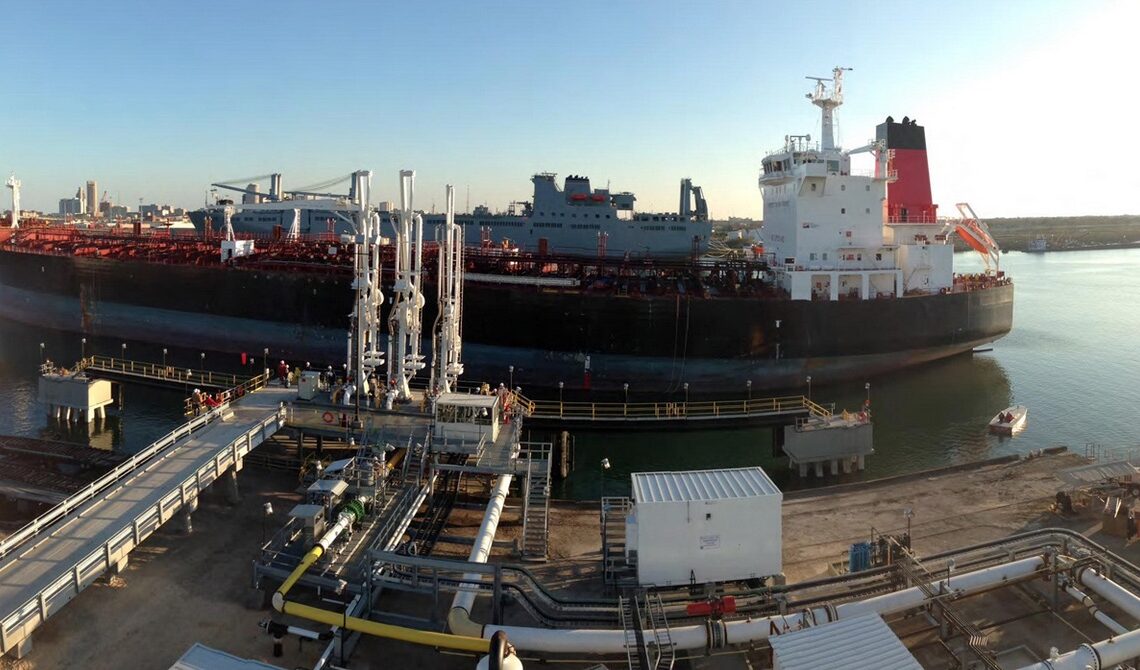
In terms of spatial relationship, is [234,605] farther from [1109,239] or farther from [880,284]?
[1109,239]

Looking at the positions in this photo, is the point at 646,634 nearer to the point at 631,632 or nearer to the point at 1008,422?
the point at 631,632

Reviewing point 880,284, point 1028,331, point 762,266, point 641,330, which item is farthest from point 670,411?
point 1028,331

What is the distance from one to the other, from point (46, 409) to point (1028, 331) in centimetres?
5412

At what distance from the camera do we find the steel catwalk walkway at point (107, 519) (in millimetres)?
9742

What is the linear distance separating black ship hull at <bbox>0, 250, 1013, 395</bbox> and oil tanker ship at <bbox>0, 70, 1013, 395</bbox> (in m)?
0.06

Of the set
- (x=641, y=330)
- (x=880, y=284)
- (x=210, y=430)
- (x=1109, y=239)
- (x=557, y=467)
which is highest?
(x=1109, y=239)

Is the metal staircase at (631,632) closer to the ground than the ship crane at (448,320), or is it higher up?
closer to the ground

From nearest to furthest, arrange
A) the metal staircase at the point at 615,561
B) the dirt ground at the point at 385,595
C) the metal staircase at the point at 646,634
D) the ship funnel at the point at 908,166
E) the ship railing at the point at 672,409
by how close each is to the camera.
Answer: the metal staircase at the point at 646,634
the dirt ground at the point at 385,595
the metal staircase at the point at 615,561
the ship railing at the point at 672,409
the ship funnel at the point at 908,166


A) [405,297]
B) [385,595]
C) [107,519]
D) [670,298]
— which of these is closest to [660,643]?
[385,595]

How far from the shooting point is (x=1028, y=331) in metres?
48.6

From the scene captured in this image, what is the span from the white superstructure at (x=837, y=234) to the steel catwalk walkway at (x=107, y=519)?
22.7 metres

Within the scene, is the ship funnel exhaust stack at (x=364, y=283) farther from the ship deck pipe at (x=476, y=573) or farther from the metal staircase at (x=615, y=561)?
the metal staircase at (x=615, y=561)

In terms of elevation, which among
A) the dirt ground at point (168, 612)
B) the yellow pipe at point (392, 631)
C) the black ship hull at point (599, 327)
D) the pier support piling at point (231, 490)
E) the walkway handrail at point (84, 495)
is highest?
the black ship hull at point (599, 327)

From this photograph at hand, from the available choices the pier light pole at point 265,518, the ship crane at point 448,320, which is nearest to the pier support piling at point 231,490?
the pier light pole at point 265,518
